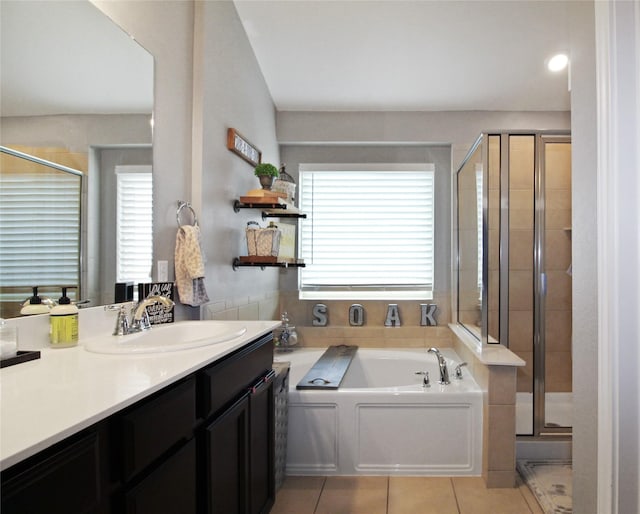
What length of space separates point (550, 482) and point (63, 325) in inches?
97.5

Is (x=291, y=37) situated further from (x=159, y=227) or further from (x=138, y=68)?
(x=159, y=227)

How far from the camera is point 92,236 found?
1.46 metres

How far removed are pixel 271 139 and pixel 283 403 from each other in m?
2.19

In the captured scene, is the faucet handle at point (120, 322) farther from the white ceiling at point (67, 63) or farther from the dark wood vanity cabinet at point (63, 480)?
the dark wood vanity cabinet at point (63, 480)

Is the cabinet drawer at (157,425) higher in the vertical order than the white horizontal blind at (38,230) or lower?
lower

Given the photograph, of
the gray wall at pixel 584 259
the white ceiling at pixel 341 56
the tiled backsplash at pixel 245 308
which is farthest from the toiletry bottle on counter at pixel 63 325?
the gray wall at pixel 584 259

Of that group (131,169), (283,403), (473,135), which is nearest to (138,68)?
(131,169)

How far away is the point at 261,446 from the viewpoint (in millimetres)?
1710

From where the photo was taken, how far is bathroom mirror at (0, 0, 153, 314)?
119 cm

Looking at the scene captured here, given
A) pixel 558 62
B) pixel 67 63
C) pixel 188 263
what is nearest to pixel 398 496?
pixel 188 263

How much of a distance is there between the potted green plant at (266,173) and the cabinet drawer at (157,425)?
186 cm

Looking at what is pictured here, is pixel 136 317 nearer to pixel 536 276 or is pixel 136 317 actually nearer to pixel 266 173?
pixel 266 173

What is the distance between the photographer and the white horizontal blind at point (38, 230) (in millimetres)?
1144

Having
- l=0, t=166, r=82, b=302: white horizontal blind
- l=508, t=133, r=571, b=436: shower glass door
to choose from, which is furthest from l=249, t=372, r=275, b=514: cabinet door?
l=508, t=133, r=571, b=436: shower glass door
